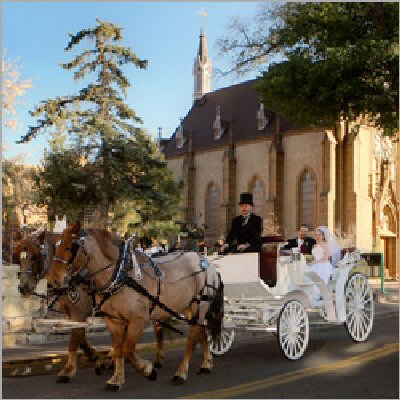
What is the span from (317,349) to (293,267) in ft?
5.68

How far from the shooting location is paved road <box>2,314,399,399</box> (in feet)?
26.9

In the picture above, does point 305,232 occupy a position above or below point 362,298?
above

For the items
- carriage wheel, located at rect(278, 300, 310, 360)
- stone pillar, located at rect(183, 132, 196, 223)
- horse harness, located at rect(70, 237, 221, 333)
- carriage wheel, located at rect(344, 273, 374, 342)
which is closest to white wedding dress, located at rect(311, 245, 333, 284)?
carriage wheel, located at rect(344, 273, 374, 342)

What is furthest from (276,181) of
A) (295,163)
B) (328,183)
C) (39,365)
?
(39,365)

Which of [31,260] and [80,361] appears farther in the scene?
[80,361]

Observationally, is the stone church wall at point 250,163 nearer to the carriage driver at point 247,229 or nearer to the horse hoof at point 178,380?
the carriage driver at point 247,229

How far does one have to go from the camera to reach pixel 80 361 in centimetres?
1066


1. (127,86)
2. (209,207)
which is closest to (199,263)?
(127,86)

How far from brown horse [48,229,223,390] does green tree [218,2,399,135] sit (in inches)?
761

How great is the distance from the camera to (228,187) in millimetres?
55938

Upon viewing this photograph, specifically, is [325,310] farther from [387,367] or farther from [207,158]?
[207,158]

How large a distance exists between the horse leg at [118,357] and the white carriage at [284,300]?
276 centimetres

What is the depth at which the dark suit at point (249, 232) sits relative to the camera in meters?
11.4

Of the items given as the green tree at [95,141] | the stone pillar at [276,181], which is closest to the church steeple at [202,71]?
the stone pillar at [276,181]
